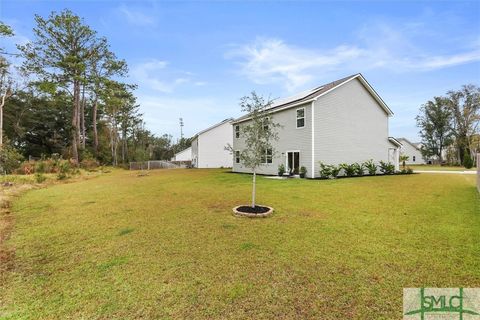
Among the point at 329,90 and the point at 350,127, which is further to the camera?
the point at 350,127

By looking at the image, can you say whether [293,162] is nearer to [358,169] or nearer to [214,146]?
[358,169]

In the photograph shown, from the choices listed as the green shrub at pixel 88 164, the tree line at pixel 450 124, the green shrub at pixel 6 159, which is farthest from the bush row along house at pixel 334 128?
the tree line at pixel 450 124

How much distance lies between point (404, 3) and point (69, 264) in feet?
45.6

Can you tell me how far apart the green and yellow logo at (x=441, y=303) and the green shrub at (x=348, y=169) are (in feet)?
49.1

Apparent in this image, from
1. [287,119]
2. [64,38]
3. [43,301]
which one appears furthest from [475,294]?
[64,38]

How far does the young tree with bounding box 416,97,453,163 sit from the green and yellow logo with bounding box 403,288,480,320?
2208 inches

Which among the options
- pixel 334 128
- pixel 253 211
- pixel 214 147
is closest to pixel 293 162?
pixel 334 128

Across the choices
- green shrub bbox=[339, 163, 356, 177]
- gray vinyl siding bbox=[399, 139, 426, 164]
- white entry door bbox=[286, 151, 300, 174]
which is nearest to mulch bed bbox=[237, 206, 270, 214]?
white entry door bbox=[286, 151, 300, 174]

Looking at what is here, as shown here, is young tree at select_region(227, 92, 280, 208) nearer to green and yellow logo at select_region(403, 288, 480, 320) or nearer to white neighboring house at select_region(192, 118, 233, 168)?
green and yellow logo at select_region(403, 288, 480, 320)

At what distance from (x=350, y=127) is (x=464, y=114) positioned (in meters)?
38.3

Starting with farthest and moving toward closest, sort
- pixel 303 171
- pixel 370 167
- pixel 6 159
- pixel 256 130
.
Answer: pixel 370 167, pixel 303 171, pixel 6 159, pixel 256 130

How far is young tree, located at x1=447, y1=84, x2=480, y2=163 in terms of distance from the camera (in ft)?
133

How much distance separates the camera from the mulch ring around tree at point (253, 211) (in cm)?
669

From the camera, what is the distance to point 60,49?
28250 millimetres
